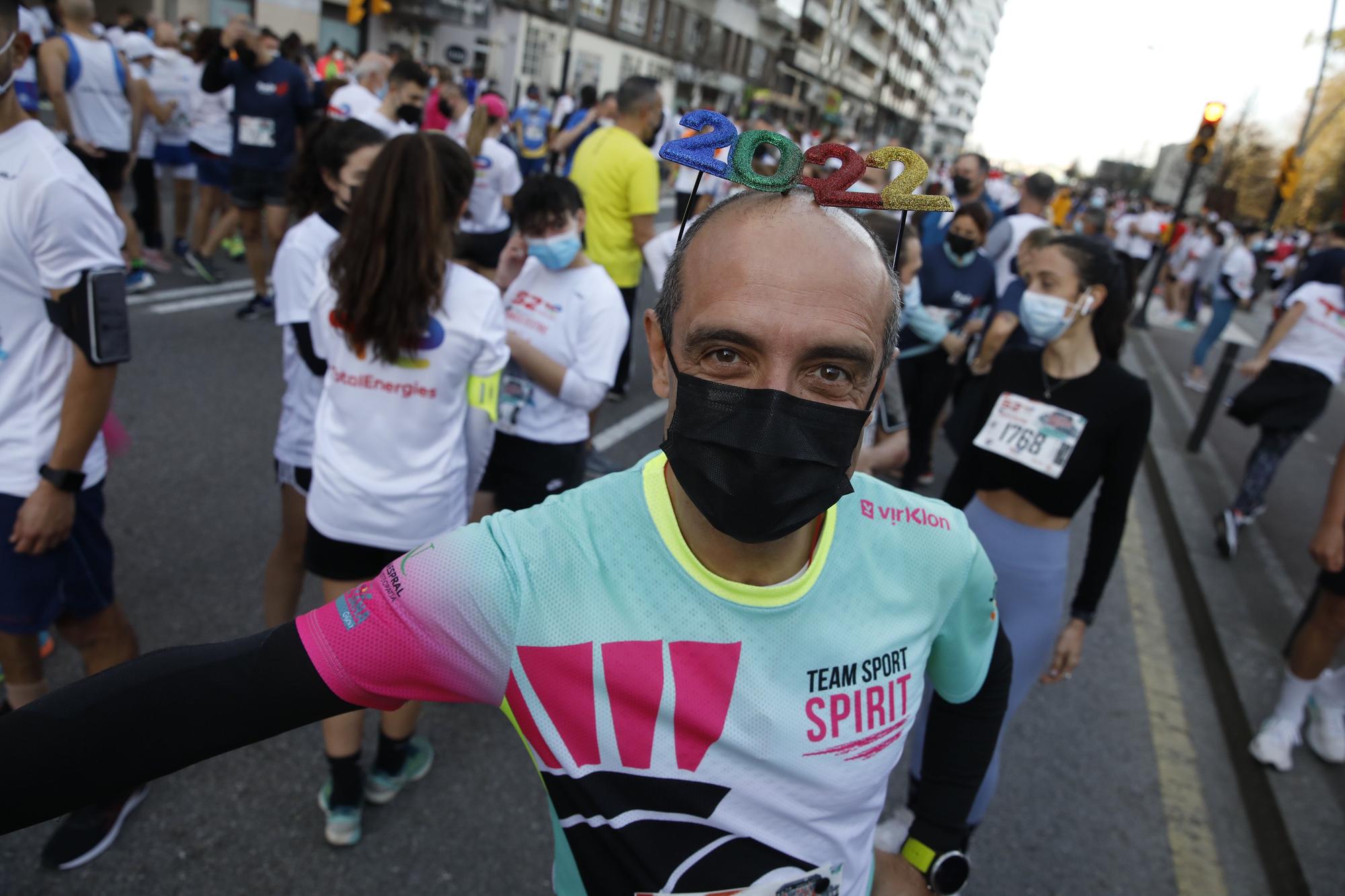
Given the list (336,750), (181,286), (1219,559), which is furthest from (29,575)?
(1219,559)

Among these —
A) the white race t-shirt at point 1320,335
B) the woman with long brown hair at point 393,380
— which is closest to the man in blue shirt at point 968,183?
the white race t-shirt at point 1320,335

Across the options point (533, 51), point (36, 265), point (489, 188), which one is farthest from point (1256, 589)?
point (533, 51)

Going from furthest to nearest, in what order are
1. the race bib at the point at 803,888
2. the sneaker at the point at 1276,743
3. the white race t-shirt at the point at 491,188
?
the white race t-shirt at the point at 491,188 < the sneaker at the point at 1276,743 < the race bib at the point at 803,888

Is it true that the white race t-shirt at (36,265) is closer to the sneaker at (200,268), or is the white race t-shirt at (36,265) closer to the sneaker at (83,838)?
the sneaker at (83,838)

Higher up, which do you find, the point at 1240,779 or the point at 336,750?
the point at 336,750

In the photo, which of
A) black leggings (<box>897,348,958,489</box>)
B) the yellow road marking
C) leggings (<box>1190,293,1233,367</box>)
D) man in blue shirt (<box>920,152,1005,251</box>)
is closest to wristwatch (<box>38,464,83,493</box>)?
the yellow road marking

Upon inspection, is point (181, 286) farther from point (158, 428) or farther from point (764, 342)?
point (764, 342)

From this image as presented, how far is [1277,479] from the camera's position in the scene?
7.94 meters

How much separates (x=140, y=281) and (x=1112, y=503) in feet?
24.3

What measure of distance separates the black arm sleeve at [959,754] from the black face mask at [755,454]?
0.66 m

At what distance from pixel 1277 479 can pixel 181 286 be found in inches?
402

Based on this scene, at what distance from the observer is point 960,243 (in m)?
5.38

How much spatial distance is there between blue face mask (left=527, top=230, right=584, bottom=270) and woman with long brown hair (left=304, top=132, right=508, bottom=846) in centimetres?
52

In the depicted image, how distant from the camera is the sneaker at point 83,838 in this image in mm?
2262
